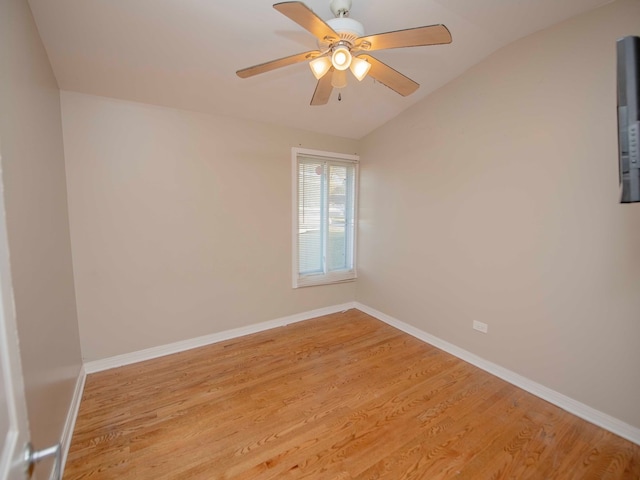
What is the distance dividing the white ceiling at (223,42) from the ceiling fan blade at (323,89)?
0.41m

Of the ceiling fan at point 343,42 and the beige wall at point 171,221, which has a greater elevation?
the ceiling fan at point 343,42

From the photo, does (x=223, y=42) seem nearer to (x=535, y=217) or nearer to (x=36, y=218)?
(x=36, y=218)

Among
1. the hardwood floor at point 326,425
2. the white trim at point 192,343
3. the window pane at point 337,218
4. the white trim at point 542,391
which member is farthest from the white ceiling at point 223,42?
the white trim at point 542,391

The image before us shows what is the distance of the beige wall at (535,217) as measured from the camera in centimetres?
180

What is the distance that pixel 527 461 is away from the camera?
161 centimetres

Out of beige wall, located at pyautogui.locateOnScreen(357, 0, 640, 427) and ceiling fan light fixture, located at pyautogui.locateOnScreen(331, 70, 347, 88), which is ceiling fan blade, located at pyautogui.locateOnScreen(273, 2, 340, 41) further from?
beige wall, located at pyautogui.locateOnScreen(357, 0, 640, 427)

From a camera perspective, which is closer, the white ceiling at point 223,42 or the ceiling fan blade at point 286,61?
the ceiling fan blade at point 286,61

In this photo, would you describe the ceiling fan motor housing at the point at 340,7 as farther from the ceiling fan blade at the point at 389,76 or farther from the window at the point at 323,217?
the window at the point at 323,217

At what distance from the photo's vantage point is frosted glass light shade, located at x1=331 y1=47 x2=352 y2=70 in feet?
4.71

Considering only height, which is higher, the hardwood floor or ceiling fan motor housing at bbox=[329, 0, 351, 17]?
ceiling fan motor housing at bbox=[329, 0, 351, 17]

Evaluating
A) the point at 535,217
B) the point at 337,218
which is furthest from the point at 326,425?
the point at 337,218

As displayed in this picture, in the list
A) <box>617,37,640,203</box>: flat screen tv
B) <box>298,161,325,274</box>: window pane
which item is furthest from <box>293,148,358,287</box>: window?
<box>617,37,640,203</box>: flat screen tv

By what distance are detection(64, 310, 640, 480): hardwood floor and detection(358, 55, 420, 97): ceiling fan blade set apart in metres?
2.23

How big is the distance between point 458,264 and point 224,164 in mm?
2547
